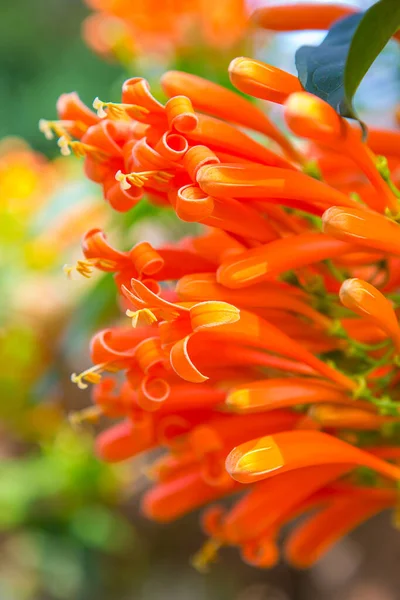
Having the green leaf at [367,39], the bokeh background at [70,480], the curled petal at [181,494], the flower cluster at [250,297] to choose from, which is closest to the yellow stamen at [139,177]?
the flower cluster at [250,297]

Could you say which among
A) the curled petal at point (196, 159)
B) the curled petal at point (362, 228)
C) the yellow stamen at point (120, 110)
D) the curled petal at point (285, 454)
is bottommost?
the curled petal at point (285, 454)

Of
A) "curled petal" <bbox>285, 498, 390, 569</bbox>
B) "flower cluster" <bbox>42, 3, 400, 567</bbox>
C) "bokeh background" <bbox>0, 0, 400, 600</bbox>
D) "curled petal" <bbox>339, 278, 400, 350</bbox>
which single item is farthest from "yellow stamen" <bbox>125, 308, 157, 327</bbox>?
"bokeh background" <bbox>0, 0, 400, 600</bbox>

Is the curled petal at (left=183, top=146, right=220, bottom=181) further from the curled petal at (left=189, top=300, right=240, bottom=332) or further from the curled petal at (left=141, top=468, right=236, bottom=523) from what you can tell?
the curled petal at (left=141, top=468, right=236, bottom=523)

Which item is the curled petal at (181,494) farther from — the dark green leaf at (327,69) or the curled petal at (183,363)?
the dark green leaf at (327,69)

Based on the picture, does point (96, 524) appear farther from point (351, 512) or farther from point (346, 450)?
point (346, 450)

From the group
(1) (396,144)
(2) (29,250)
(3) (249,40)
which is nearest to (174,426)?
(1) (396,144)

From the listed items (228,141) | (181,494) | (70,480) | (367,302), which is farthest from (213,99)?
(70,480)

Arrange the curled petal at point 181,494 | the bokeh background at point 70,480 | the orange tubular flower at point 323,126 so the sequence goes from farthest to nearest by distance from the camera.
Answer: the bokeh background at point 70,480 < the curled petal at point 181,494 < the orange tubular flower at point 323,126
